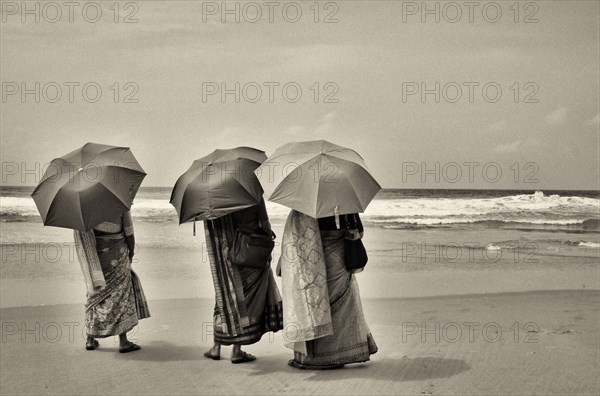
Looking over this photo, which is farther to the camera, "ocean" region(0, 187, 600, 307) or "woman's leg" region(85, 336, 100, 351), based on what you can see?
"ocean" region(0, 187, 600, 307)

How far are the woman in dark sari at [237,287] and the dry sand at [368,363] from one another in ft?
0.77

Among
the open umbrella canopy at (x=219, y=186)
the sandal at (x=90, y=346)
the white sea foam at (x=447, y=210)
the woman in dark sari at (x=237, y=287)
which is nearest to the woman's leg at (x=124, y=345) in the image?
the sandal at (x=90, y=346)

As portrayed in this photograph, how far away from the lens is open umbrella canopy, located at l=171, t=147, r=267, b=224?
16.5ft

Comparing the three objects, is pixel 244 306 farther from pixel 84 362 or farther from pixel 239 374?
pixel 84 362

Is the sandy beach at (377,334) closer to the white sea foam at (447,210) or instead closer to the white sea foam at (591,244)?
the white sea foam at (591,244)

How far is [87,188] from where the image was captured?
5254 mm

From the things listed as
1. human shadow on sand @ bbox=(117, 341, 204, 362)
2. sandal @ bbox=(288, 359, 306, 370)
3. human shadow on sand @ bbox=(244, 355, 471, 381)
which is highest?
sandal @ bbox=(288, 359, 306, 370)

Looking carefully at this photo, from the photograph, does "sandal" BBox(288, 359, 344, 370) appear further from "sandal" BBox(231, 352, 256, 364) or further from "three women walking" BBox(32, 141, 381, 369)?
"sandal" BBox(231, 352, 256, 364)

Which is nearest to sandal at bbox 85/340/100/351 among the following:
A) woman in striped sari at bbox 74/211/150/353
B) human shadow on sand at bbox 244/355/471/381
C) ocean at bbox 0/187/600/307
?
woman in striped sari at bbox 74/211/150/353

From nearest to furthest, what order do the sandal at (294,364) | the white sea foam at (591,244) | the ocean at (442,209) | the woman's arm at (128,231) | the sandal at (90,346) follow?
the sandal at (294,364) < the woman's arm at (128,231) < the sandal at (90,346) < the white sea foam at (591,244) < the ocean at (442,209)

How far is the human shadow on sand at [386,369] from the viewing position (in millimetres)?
4938

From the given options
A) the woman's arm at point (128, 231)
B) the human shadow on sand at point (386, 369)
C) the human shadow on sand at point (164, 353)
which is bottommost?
the human shadow on sand at point (386, 369)

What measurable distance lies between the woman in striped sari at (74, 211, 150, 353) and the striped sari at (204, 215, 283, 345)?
0.75 metres

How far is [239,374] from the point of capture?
5.04m
